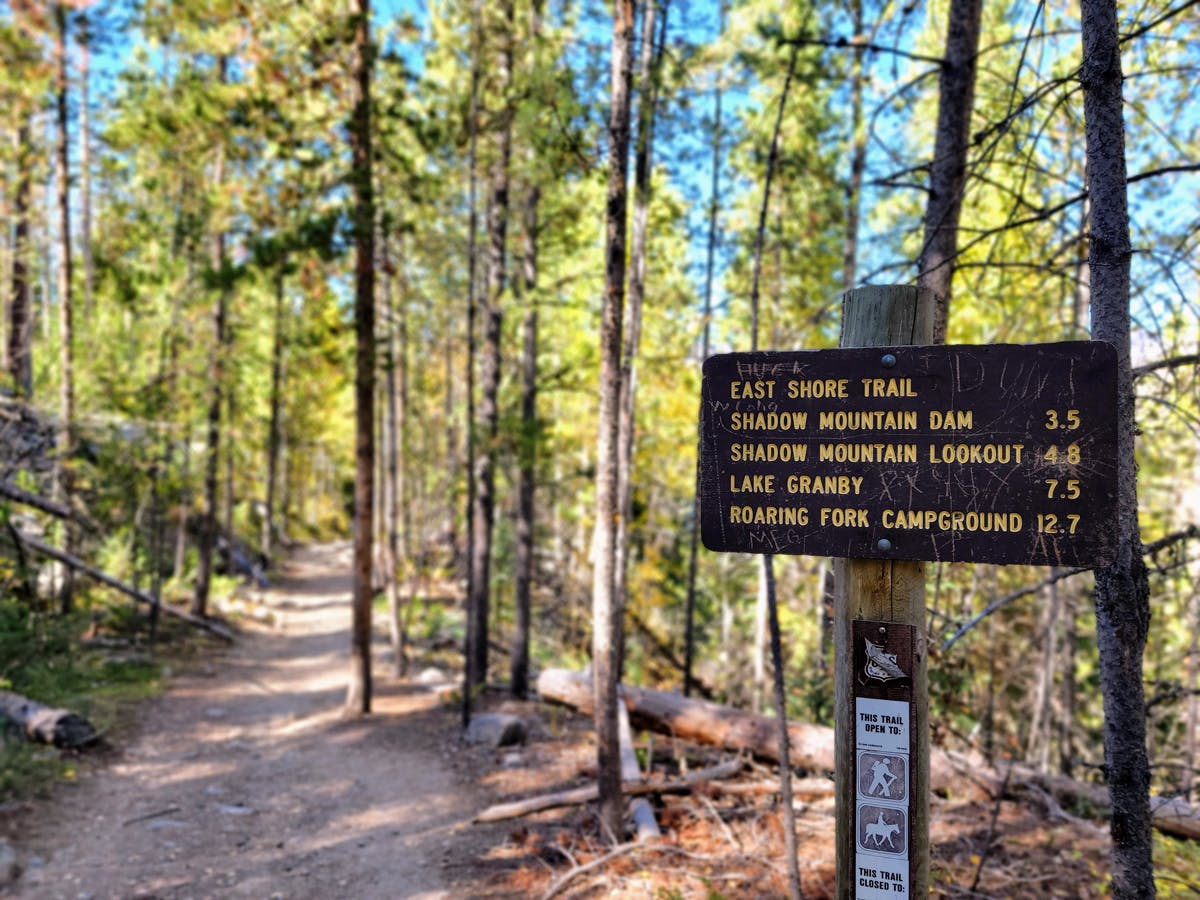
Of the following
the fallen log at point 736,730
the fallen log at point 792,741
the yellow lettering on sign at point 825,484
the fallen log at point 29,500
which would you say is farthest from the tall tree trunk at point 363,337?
the yellow lettering on sign at point 825,484

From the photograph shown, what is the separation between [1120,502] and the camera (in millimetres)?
2721

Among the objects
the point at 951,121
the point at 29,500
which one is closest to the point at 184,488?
the point at 29,500

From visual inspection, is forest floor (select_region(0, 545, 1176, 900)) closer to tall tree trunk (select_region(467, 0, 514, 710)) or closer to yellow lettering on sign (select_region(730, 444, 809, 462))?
→ tall tree trunk (select_region(467, 0, 514, 710))

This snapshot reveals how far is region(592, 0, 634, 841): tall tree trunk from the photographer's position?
19.9 ft

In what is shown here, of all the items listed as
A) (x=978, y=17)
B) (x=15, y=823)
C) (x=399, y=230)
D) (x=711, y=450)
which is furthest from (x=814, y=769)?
(x=399, y=230)

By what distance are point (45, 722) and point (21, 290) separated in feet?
33.7

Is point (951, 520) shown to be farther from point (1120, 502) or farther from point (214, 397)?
point (214, 397)

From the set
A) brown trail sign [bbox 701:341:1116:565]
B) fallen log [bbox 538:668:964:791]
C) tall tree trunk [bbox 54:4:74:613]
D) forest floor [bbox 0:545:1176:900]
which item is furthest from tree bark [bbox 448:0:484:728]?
brown trail sign [bbox 701:341:1116:565]

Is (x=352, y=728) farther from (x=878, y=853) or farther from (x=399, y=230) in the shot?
(x=878, y=853)

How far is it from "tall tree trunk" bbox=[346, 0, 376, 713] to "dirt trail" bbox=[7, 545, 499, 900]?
1.32m

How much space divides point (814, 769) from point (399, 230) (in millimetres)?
8946

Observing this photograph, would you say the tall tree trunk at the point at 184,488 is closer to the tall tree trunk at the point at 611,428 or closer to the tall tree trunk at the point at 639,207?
the tall tree trunk at the point at 639,207

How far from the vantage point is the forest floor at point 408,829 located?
5.41 m

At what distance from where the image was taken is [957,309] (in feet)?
37.6
